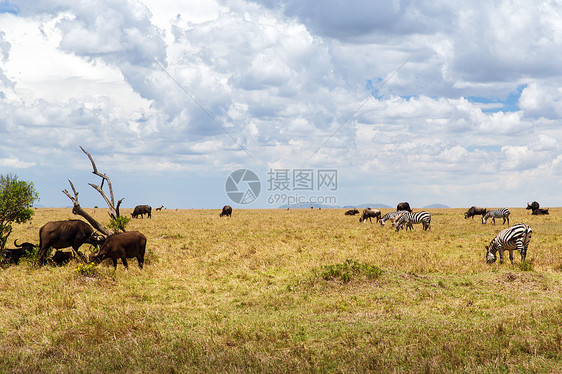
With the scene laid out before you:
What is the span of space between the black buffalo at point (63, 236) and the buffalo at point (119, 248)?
1.70m

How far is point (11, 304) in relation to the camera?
11.7m

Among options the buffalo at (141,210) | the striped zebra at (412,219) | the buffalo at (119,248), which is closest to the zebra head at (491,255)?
the buffalo at (119,248)

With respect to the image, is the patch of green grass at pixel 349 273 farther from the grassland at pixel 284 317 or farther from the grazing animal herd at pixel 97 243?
the grazing animal herd at pixel 97 243

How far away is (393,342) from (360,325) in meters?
1.39

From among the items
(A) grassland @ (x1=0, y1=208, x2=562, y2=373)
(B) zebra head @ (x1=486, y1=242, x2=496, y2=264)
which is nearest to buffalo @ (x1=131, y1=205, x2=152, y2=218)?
(A) grassland @ (x1=0, y1=208, x2=562, y2=373)

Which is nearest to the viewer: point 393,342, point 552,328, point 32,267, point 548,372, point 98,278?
point 548,372

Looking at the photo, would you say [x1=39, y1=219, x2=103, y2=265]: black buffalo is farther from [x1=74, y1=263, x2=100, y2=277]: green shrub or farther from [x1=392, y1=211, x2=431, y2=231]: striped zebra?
[x1=392, y1=211, x2=431, y2=231]: striped zebra

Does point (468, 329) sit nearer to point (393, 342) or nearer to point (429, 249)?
point (393, 342)

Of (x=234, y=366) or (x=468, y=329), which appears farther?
(x=468, y=329)

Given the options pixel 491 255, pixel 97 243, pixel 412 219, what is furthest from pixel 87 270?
pixel 412 219

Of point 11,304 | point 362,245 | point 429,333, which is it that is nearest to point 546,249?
point 362,245

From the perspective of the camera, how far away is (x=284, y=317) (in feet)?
35.0

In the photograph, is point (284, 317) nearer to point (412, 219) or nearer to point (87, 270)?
point (87, 270)

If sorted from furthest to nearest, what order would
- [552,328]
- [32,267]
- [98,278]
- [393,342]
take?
1. [32,267]
2. [98,278]
3. [552,328]
4. [393,342]
